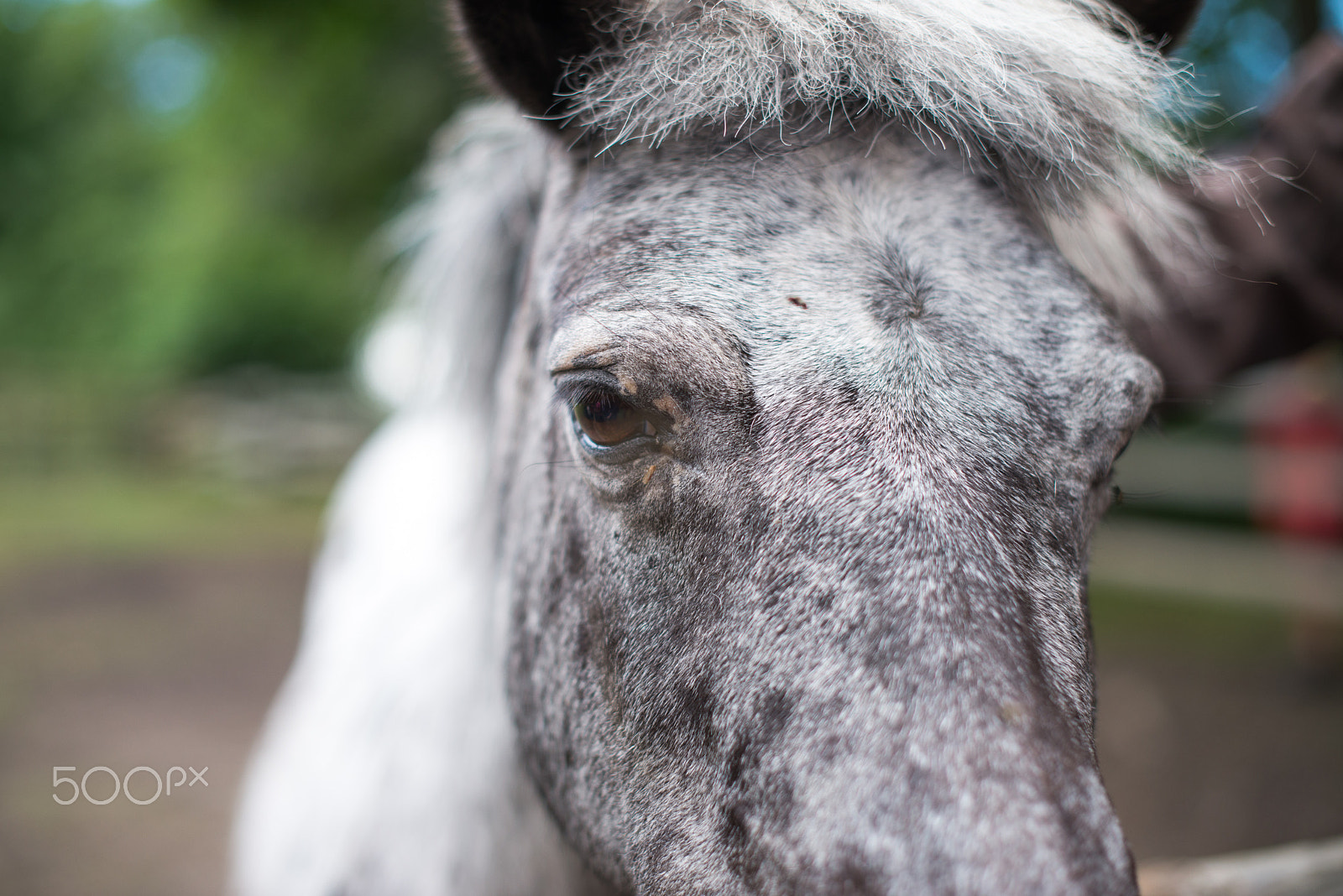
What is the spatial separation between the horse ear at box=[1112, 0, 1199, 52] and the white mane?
183 millimetres

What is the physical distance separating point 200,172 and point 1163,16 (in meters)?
17.3

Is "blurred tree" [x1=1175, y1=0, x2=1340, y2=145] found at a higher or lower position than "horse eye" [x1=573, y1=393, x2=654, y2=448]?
higher

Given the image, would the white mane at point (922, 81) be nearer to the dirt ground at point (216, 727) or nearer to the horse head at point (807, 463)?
the horse head at point (807, 463)

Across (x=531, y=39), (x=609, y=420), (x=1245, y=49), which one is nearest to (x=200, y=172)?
(x=1245, y=49)

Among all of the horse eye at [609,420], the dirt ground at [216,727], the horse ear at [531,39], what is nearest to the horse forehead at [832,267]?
the horse eye at [609,420]

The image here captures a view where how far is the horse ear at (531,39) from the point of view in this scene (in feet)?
4.22

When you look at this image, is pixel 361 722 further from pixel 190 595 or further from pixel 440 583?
pixel 190 595

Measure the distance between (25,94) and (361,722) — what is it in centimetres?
2349

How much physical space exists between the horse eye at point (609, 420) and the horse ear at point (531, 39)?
1.82 feet

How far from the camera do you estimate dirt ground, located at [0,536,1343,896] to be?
4203mm

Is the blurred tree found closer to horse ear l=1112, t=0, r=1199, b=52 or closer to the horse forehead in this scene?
horse ear l=1112, t=0, r=1199, b=52

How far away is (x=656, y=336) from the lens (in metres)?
1.03

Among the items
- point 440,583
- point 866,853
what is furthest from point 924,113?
point 440,583

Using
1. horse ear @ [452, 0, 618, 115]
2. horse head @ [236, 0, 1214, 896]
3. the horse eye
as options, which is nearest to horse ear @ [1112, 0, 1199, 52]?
horse head @ [236, 0, 1214, 896]
